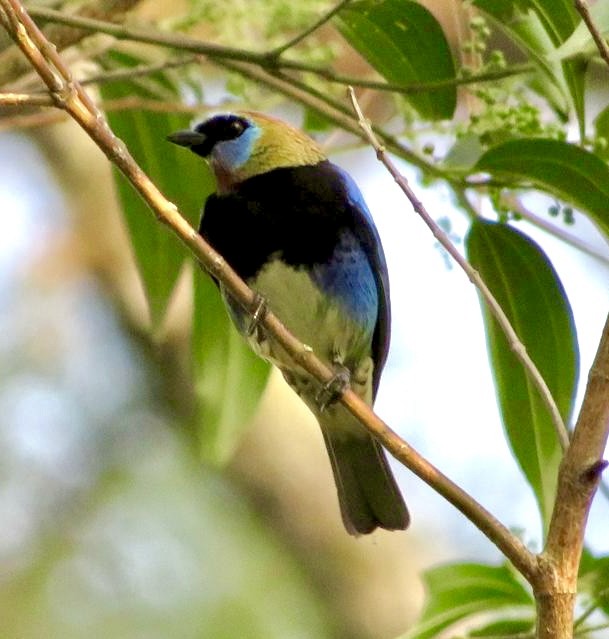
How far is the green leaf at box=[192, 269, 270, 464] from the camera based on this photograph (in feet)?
7.32

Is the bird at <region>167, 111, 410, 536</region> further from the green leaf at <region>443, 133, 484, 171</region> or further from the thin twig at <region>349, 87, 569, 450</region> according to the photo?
the thin twig at <region>349, 87, 569, 450</region>

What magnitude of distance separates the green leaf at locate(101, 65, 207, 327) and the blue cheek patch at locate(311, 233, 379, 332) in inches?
12.7

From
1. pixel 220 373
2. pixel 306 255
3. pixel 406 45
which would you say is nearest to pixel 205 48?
pixel 406 45

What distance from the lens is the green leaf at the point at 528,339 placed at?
1886 millimetres

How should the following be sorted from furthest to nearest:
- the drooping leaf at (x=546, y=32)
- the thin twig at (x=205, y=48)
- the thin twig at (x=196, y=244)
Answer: the thin twig at (x=205, y=48), the drooping leaf at (x=546, y=32), the thin twig at (x=196, y=244)

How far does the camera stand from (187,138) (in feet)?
7.01

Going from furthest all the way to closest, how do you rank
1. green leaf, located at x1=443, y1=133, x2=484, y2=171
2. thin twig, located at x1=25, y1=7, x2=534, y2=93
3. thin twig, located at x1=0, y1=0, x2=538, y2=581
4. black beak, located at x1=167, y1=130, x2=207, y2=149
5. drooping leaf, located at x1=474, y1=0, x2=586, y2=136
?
black beak, located at x1=167, y1=130, x2=207, y2=149, green leaf, located at x1=443, y1=133, x2=484, y2=171, thin twig, located at x1=25, y1=7, x2=534, y2=93, drooping leaf, located at x1=474, y1=0, x2=586, y2=136, thin twig, located at x1=0, y1=0, x2=538, y2=581

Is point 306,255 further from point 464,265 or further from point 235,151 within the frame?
point 464,265

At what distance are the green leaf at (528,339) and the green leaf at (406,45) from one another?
0.65 ft

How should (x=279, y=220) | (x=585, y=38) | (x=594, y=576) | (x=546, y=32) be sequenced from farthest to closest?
(x=279, y=220) → (x=594, y=576) → (x=546, y=32) → (x=585, y=38)

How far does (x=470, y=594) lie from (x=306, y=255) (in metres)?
0.54

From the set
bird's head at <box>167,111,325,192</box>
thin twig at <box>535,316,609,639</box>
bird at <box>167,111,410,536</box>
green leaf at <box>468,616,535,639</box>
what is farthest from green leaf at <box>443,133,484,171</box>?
green leaf at <box>468,616,535,639</box>

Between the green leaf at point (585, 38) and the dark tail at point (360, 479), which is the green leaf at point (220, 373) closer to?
the dark tail at point (360, 479)

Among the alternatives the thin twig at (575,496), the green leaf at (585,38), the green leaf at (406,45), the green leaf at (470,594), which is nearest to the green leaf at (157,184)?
the green leaf at (406,45)
